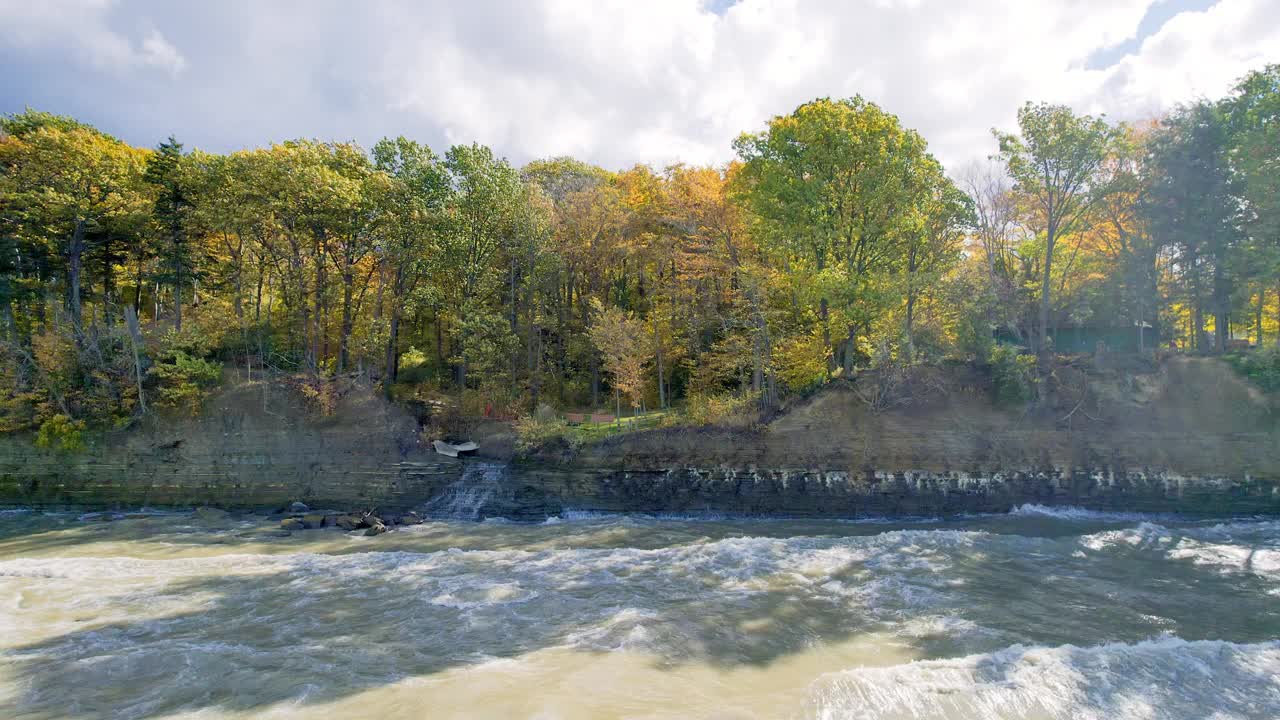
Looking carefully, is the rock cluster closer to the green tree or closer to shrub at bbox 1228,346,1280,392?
the green tree

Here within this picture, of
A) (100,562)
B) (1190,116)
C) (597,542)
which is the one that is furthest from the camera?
(1190,116)

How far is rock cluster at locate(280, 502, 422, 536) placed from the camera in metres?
18.0

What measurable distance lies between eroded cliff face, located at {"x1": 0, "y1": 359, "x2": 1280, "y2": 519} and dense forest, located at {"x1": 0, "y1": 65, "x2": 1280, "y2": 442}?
169 cm

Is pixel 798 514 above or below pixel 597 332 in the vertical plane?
below

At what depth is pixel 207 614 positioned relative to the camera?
1111 cm

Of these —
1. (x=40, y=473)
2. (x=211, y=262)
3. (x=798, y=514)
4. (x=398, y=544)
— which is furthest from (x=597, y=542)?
(x=211, y=262)

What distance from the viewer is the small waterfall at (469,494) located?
20344 millimetres

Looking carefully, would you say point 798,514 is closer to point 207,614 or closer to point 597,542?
point 597,542

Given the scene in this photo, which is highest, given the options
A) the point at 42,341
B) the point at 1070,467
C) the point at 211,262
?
the point at 211,262

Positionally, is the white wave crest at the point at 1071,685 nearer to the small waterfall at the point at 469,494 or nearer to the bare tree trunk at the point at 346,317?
the small waterfall at the point at 469,494

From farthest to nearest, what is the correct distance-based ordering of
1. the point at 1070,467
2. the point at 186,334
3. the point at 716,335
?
the point at 716,335, the point at 186,334, the point at 1070,467

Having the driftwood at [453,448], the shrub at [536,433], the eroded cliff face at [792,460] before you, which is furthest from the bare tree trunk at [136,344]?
the shrub at [536,433]

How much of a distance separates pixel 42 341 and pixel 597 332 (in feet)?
73.6

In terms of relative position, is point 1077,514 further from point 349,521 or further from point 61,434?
point 61,434
